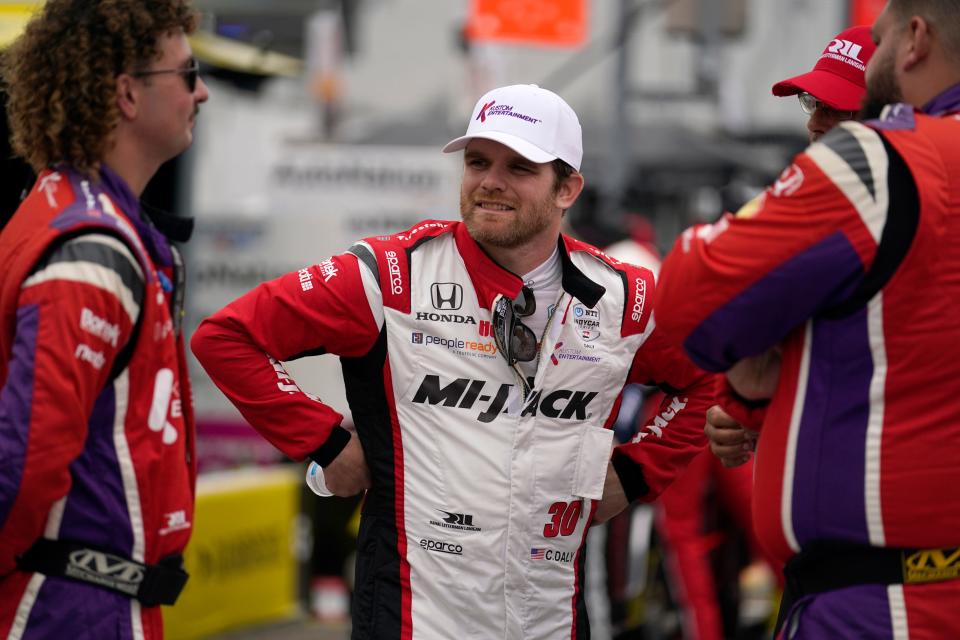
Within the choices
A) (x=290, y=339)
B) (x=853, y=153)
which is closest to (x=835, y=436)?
(x=853, y=153)

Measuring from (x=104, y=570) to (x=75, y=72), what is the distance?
1123 millimetres

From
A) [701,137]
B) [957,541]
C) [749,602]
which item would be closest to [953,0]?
[957,541]

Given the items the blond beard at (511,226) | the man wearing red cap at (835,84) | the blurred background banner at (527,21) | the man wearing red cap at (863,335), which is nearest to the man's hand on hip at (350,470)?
the blond beard at (511,226)

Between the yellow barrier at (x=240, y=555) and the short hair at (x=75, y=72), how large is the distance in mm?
4726

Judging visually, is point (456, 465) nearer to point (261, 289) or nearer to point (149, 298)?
point (261, 289)

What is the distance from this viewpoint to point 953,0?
2.96 metres

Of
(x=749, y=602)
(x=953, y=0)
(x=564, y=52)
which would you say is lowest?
(x=749, y=602)

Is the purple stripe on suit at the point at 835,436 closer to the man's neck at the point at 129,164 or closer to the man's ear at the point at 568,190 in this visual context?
the man's ear at the point at 568,190

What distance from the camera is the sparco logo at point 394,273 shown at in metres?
3.80

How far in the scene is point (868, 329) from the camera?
2.87m

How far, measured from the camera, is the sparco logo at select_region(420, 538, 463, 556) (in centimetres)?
369

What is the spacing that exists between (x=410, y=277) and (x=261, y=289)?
15.7 inches

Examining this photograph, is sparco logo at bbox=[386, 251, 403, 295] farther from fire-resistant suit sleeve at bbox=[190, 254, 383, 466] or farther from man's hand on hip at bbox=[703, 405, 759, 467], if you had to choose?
man's hand on hip at bbox=[703, 405, 759, 467]

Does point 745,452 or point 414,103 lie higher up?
point 414,103
